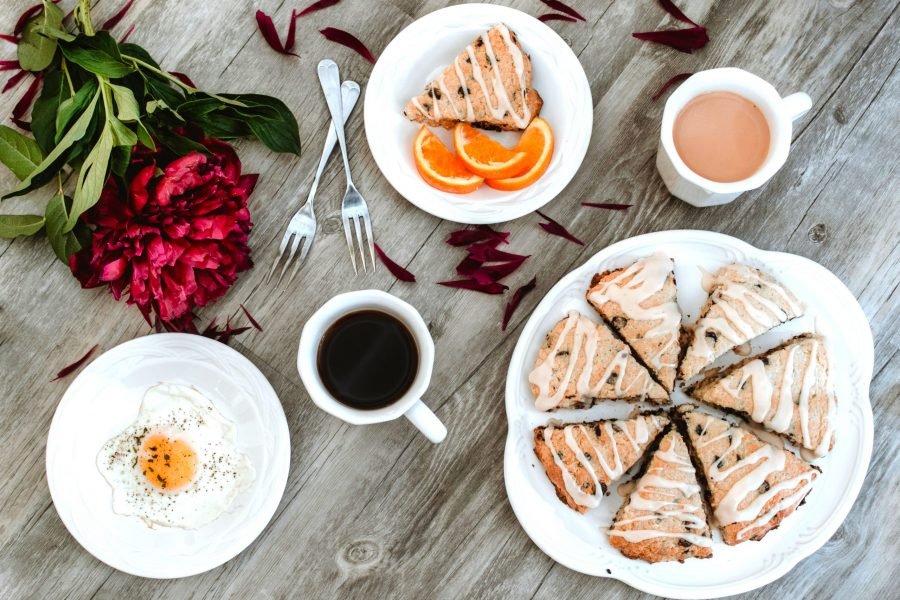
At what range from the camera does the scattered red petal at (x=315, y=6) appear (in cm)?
200

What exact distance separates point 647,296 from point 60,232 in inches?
61.8

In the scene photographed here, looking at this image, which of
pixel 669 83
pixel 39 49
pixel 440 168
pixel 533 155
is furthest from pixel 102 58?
pixel 669 83

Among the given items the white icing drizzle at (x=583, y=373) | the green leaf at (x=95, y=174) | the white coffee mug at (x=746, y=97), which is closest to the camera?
the green leaf at (x=95, y=174)

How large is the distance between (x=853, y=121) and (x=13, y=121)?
2462 millimetres

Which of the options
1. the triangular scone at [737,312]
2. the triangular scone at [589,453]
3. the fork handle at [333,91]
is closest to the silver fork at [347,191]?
the fork handle at [333,91]

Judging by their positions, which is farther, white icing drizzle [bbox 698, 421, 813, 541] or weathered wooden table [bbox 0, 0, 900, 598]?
weathered wooden table [bbox 0, 0, 900, 598]

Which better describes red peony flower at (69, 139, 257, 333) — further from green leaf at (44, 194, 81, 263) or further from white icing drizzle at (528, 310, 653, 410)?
white icing drizzle at (528, 310, 653, 410)

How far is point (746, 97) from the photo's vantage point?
1.84 metres

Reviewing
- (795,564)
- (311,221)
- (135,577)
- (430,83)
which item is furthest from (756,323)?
(135,577)

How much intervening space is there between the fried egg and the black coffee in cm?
38

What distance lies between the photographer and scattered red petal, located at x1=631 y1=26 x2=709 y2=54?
2006 millimetres

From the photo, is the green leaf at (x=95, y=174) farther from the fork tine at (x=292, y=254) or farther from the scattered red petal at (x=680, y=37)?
the scattered red petal at (x=680, y=37)

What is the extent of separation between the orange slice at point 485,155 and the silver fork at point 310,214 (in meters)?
0.33

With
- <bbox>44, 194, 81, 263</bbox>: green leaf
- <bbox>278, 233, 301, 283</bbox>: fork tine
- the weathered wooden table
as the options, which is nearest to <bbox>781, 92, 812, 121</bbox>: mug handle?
the weathered wooden table
